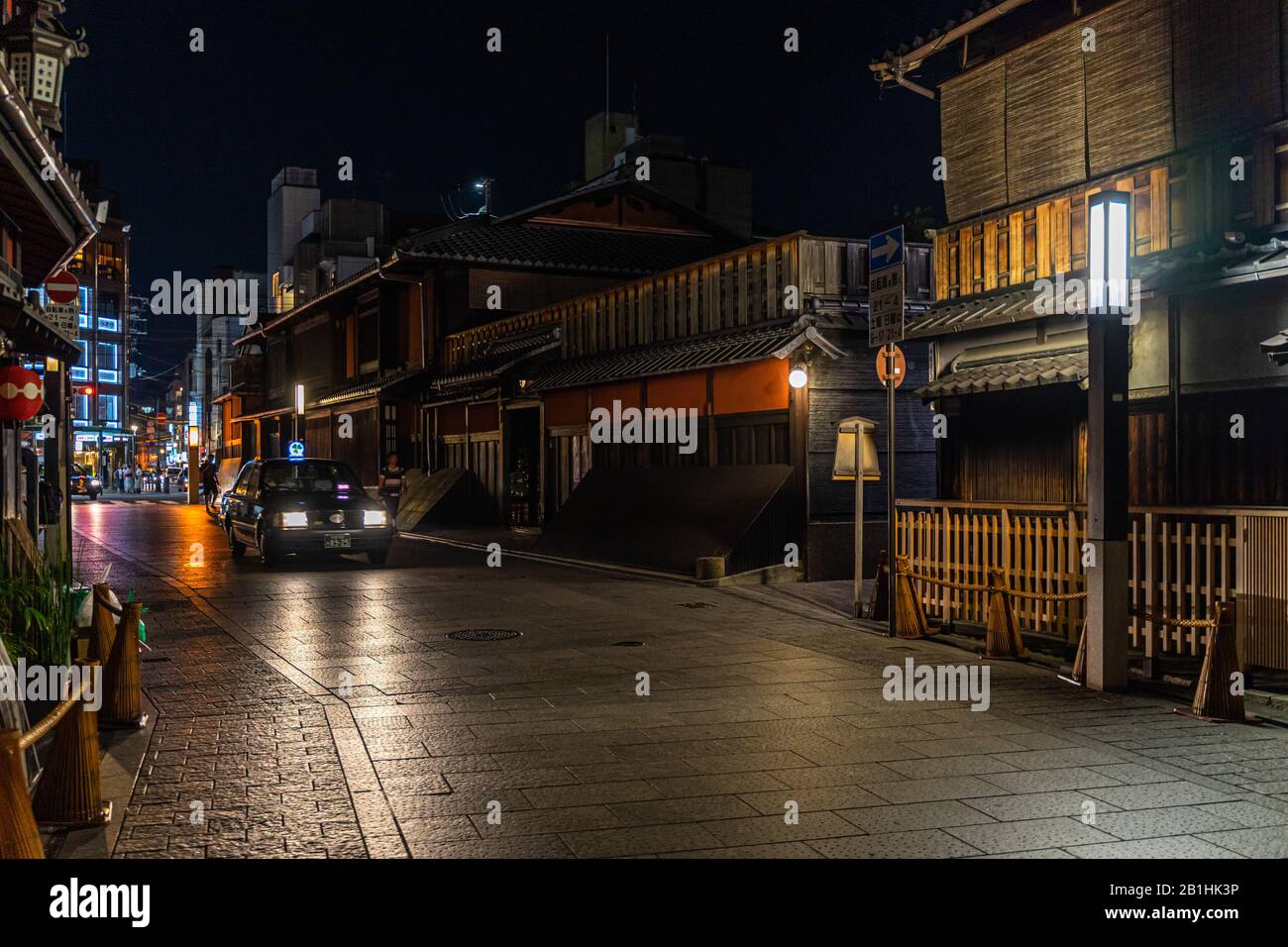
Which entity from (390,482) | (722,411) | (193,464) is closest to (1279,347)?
(722,411)

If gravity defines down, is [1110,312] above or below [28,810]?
above

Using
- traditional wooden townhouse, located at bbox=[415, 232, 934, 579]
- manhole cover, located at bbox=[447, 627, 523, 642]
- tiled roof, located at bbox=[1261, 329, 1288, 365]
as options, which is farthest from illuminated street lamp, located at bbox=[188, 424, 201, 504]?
tiled roof, located at bbox=[1261, 329, 1288, 365]

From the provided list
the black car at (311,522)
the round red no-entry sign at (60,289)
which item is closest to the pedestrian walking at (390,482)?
the black car at (311,522)

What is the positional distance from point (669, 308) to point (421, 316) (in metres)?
14.7

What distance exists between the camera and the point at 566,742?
24.1ft

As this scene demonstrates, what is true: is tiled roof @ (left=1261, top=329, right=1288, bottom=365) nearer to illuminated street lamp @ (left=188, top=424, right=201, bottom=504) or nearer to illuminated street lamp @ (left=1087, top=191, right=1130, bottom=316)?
illuminated street lamp @ (left=1087, top=191, right=1130, bottom=316)

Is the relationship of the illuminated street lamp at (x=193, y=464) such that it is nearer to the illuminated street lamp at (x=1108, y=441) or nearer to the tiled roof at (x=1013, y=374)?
the tiled roof at (x=1013, y=374)

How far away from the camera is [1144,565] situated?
9.90 m

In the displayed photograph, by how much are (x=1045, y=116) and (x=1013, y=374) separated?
3.41 metres

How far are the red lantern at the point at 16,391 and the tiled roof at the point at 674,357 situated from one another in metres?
10.2

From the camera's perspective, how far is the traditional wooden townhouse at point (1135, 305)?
9.95 meters

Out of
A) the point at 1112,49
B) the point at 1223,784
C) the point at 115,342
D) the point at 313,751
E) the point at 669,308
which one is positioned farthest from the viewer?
the point at 115,342

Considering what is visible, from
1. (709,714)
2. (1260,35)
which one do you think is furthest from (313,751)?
(1260,35)
